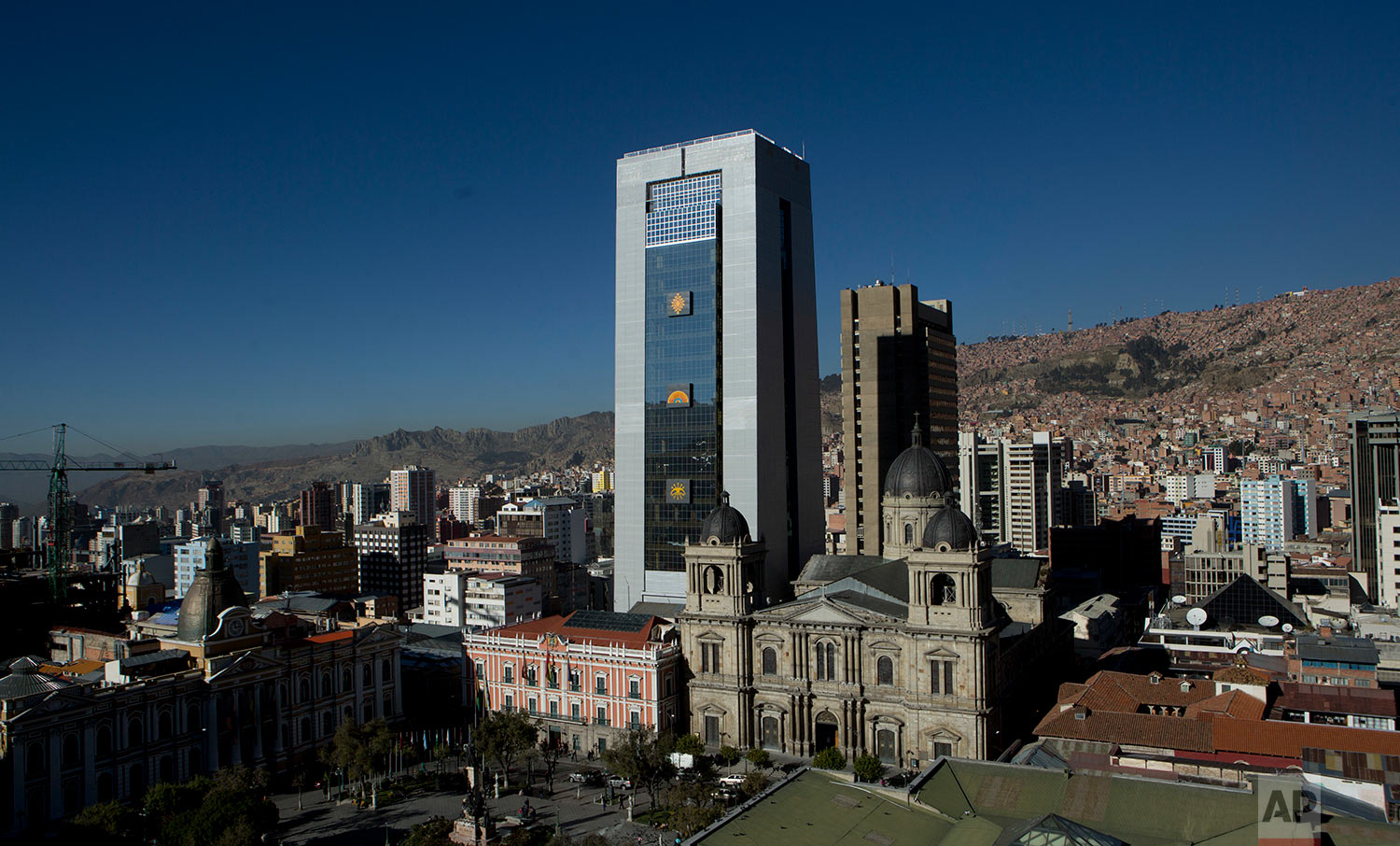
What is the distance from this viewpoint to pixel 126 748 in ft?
151

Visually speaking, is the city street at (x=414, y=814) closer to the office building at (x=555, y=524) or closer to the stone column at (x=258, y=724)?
the stone column at (x=258, y=724)

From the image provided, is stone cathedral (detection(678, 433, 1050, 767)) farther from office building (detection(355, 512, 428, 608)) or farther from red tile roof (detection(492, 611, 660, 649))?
office building (detection(355, 512, 428, 608))

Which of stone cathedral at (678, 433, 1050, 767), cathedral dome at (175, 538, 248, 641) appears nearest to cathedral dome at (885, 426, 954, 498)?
stone cathedral at (678, 433, 1050, 767)

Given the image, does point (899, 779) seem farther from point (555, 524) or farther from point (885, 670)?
point (555, 524)

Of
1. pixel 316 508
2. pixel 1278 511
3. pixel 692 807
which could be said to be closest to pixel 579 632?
pixel 692 807

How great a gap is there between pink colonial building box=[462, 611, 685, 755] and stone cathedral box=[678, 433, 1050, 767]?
2.34 m

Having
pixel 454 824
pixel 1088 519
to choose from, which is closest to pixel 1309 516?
pixel 1088 519

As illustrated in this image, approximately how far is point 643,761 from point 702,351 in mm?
37512

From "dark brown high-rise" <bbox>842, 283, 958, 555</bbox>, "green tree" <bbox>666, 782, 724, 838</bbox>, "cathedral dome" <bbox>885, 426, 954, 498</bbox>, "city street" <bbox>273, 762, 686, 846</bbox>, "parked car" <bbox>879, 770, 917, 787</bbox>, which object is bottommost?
"city street" <bbox>273, 762, 686, 846</bbox>

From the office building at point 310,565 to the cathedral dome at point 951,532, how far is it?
298 feet

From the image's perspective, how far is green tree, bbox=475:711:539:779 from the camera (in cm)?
4912

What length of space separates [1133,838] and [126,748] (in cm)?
4252

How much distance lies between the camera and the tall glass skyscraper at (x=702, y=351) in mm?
75750

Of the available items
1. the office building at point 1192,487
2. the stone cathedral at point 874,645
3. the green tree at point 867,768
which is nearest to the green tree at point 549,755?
the stone cathedral at point 874,645
